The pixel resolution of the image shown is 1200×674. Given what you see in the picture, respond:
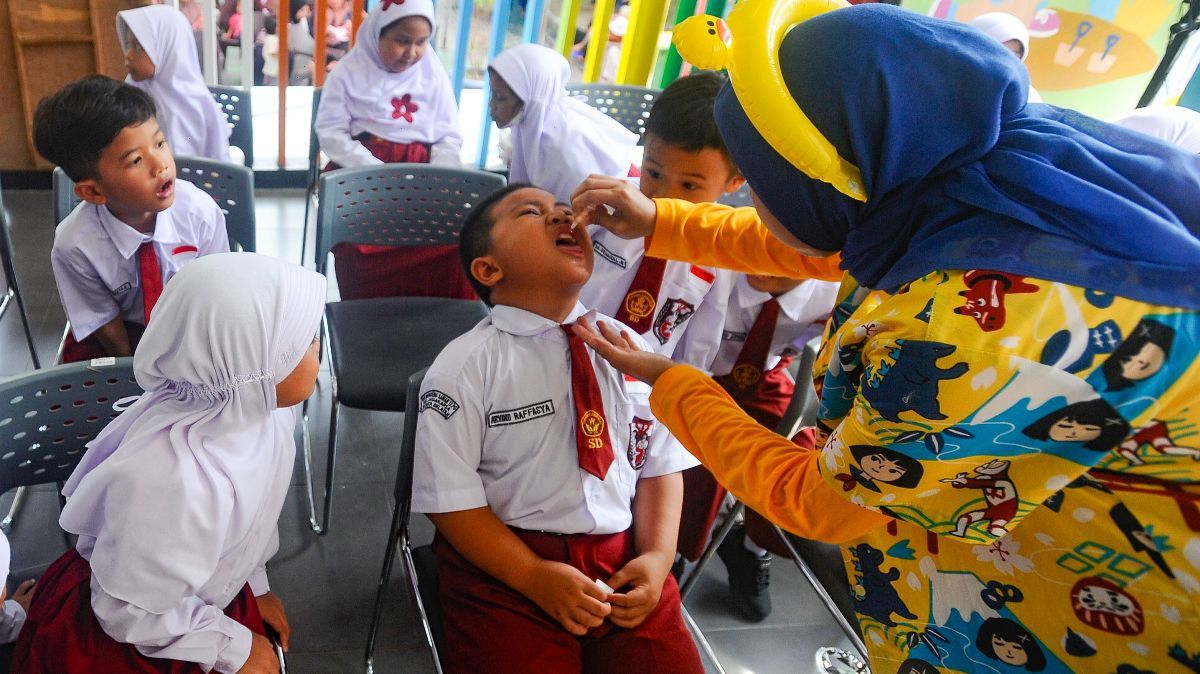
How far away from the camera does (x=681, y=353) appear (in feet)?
7.41

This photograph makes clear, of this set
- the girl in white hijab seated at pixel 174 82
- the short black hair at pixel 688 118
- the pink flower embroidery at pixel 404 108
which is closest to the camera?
the short black hair at pixel 688 118

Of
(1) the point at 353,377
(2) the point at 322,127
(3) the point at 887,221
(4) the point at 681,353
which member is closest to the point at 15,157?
(2) the point at 322,127

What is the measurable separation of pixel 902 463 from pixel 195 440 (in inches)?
40.7

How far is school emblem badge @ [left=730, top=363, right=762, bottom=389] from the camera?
7.35 feet

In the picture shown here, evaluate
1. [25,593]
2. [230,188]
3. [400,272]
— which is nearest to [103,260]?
[230,188]

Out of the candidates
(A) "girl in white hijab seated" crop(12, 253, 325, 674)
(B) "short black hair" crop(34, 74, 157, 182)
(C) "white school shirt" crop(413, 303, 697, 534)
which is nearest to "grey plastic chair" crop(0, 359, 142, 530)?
(A) "girl in white hijab seated" crop(12, 253, 325, 674)

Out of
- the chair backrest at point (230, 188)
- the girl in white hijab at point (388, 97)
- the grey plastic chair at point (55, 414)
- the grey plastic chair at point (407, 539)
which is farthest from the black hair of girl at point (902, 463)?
the girl in white hijab at point (388, 97)

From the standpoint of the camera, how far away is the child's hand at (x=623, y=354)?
4.28 feet

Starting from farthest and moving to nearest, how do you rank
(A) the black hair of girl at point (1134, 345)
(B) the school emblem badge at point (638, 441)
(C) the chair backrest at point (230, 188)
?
(C) the chair backrest at point (230, 188)
(B) the school emblem badge at point (638, 441)
(A) the black hair of girl at point (1134, 345)

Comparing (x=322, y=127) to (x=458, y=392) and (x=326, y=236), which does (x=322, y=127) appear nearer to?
(x=326, y=236)

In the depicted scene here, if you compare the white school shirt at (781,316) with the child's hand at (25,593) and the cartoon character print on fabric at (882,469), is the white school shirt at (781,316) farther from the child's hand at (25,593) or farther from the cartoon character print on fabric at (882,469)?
the child's hand at (25,593)

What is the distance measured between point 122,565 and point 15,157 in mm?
3759

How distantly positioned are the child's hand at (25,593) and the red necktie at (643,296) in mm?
1357

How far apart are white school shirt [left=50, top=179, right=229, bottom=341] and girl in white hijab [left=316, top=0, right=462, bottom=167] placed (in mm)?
1256
